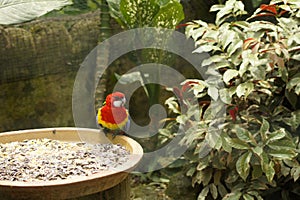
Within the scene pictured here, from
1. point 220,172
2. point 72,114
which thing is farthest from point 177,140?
point 72,114

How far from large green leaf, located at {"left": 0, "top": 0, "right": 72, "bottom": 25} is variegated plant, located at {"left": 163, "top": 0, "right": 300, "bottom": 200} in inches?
30.4

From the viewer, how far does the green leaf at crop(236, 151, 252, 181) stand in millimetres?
2164

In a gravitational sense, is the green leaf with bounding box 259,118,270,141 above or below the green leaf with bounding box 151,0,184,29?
below

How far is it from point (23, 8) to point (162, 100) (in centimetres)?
147

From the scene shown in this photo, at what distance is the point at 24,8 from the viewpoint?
192cm

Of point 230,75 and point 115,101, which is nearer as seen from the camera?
point 115,101

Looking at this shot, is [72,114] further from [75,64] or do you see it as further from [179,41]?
[179,41]

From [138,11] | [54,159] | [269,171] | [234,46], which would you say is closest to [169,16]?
[138,11]

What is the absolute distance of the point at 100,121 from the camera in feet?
6.48

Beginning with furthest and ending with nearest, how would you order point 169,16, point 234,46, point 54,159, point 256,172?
point 169,16 → point 234,46 → point 256,172 → point 54,159

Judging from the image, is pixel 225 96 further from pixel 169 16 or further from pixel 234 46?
pixel 169 16

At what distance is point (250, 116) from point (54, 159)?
1.02 m

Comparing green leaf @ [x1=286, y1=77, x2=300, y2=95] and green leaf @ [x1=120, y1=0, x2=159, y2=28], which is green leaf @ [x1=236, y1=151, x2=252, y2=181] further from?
green leaf @ [x1=120, y1=0, x2=159, y2=28]

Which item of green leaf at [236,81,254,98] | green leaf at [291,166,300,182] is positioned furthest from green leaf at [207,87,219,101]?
green leaf at [291,166,300,182]
